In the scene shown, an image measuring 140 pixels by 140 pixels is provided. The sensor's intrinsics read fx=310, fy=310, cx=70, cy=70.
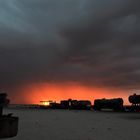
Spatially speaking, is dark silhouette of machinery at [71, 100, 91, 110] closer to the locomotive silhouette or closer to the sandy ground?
the locomotive silhouette

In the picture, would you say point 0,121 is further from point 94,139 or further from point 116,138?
point 116,138

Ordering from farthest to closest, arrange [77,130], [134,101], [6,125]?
1. [134,101]
2. [77,130]
3. [6,125]

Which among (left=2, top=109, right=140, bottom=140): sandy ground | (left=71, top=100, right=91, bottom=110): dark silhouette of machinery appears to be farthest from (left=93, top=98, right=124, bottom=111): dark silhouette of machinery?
(left=2, top=109, right=140, bottom=140): sandy ground

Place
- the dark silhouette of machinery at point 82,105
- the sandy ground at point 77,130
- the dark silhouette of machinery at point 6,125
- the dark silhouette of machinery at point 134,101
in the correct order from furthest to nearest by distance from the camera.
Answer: the dark silhouette of machinery at point 82,105, the dark silhouette of machinery at point 134,101, the sandy ground at point 77,130, the dark silhouette of machinery at point 6,125

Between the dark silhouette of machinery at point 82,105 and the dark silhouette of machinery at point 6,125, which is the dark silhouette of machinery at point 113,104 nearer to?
the dark silhouette of machinery at point 82,105

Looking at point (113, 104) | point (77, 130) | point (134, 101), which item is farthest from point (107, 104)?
point (77, 130)

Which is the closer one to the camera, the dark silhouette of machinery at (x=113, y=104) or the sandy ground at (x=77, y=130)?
the sandy ground at (x=77, y=130)

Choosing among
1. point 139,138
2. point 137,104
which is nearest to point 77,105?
point 137,104

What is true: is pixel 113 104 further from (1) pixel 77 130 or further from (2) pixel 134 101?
(1) pixel 77 130

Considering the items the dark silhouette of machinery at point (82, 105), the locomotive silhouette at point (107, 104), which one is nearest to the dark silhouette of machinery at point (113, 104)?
the locomotive silhouette at point (107, 104)

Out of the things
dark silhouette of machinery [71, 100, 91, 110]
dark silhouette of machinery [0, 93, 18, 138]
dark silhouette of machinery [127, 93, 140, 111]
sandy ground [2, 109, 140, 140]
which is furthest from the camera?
dark silhouette of machinery [71, 100, 91, 110]

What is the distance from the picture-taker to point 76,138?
15484 mm

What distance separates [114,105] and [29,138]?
2141 inches

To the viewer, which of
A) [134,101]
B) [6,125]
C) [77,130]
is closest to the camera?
[6,125]
